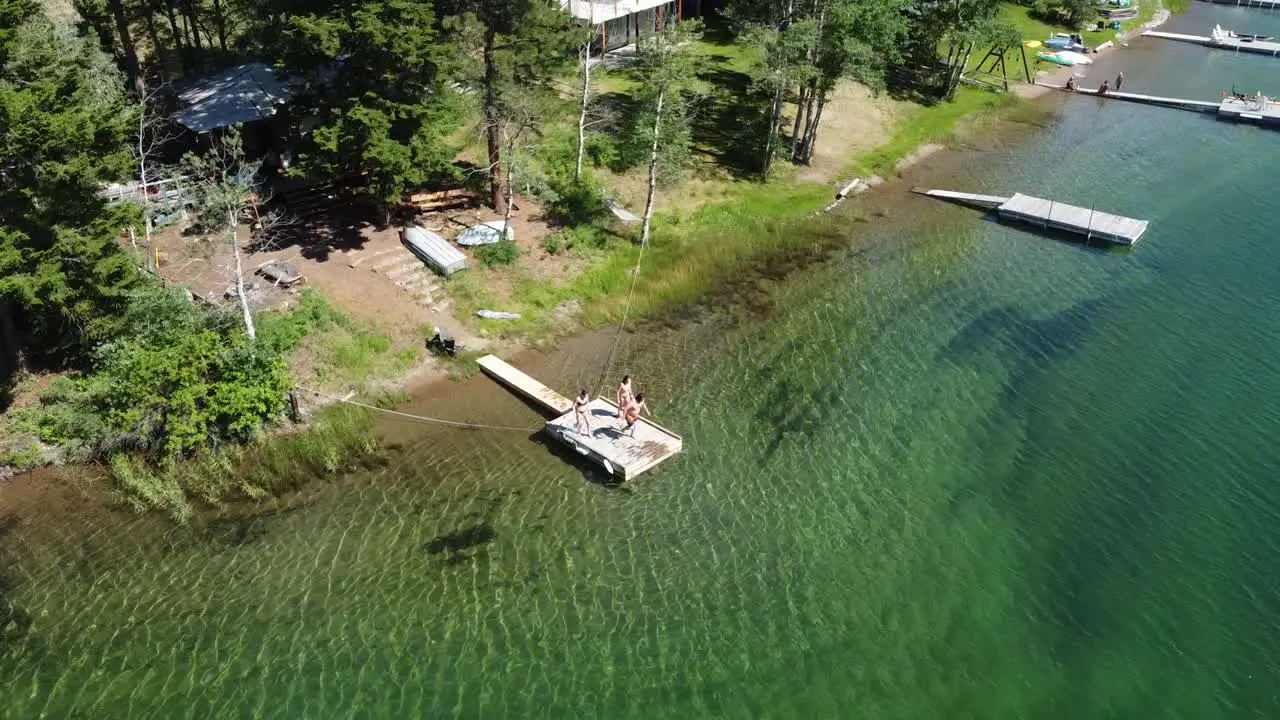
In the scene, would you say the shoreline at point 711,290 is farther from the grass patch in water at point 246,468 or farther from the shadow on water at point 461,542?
the shadow on water at point 461,542

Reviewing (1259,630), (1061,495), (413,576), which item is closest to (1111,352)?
(1061,495)

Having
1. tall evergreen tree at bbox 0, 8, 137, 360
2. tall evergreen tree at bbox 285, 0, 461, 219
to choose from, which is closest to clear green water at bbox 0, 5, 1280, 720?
tall evergreen tree at bbox 0, 8, 137, 360

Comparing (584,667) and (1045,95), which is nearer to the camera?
(584,667)

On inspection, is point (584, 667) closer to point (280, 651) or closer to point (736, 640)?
point (736, 640)

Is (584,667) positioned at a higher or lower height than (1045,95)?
lower

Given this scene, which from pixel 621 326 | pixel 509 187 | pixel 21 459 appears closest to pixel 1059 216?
pixel 621 326

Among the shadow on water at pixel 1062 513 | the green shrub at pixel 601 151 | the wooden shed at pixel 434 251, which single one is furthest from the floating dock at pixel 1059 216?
the wooden shed at pixel 434 251

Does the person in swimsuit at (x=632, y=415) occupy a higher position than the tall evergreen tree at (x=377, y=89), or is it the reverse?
the tall evergreen tree at (x=377, y=89)

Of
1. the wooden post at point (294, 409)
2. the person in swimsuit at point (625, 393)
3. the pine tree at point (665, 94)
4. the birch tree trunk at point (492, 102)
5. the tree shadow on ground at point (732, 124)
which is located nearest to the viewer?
the person in swimsuit at point (625, 393)
